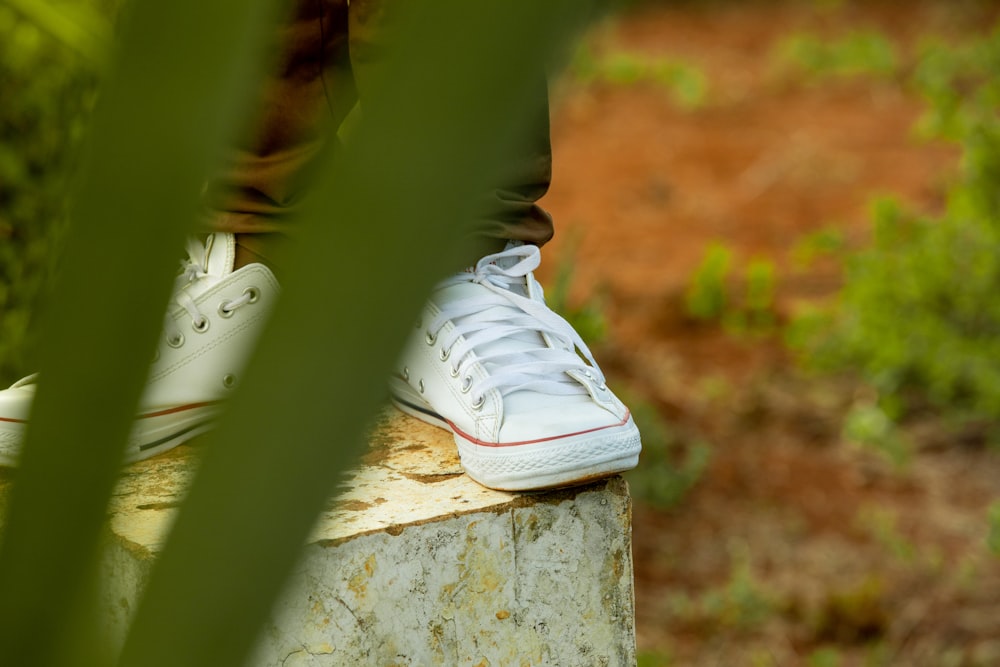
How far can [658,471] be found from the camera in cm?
249

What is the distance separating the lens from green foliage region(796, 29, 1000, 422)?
274cm

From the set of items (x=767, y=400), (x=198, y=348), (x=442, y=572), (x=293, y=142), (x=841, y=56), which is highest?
(x=293, y=142)

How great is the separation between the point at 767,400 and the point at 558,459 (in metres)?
1.90

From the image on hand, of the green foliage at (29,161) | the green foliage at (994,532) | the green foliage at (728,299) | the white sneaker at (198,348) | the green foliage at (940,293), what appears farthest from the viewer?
the green foliage at (728,299)

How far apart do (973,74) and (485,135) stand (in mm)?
5078

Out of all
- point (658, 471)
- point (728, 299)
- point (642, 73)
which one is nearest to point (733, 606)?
point (658, 471)

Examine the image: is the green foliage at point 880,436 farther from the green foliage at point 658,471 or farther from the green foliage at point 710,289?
the green foliage at point 710,289

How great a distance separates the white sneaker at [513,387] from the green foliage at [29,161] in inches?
24.2

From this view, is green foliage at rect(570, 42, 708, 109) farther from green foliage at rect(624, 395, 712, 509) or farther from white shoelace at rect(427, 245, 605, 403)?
white shoelace at rect(427, 245, 605, 403)

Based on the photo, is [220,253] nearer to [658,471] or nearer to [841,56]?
[658,471]

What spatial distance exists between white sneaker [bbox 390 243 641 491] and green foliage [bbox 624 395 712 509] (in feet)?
3.98

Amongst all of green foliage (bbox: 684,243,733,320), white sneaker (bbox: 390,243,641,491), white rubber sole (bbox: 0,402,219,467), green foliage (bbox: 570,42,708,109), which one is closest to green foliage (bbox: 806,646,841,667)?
white sneaker (bbox: 390,243,641,491)

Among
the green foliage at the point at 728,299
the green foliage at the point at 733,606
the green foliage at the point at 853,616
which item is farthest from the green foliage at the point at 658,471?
the green foliage at the point at 728,299

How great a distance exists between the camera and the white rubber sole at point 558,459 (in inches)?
42.6
